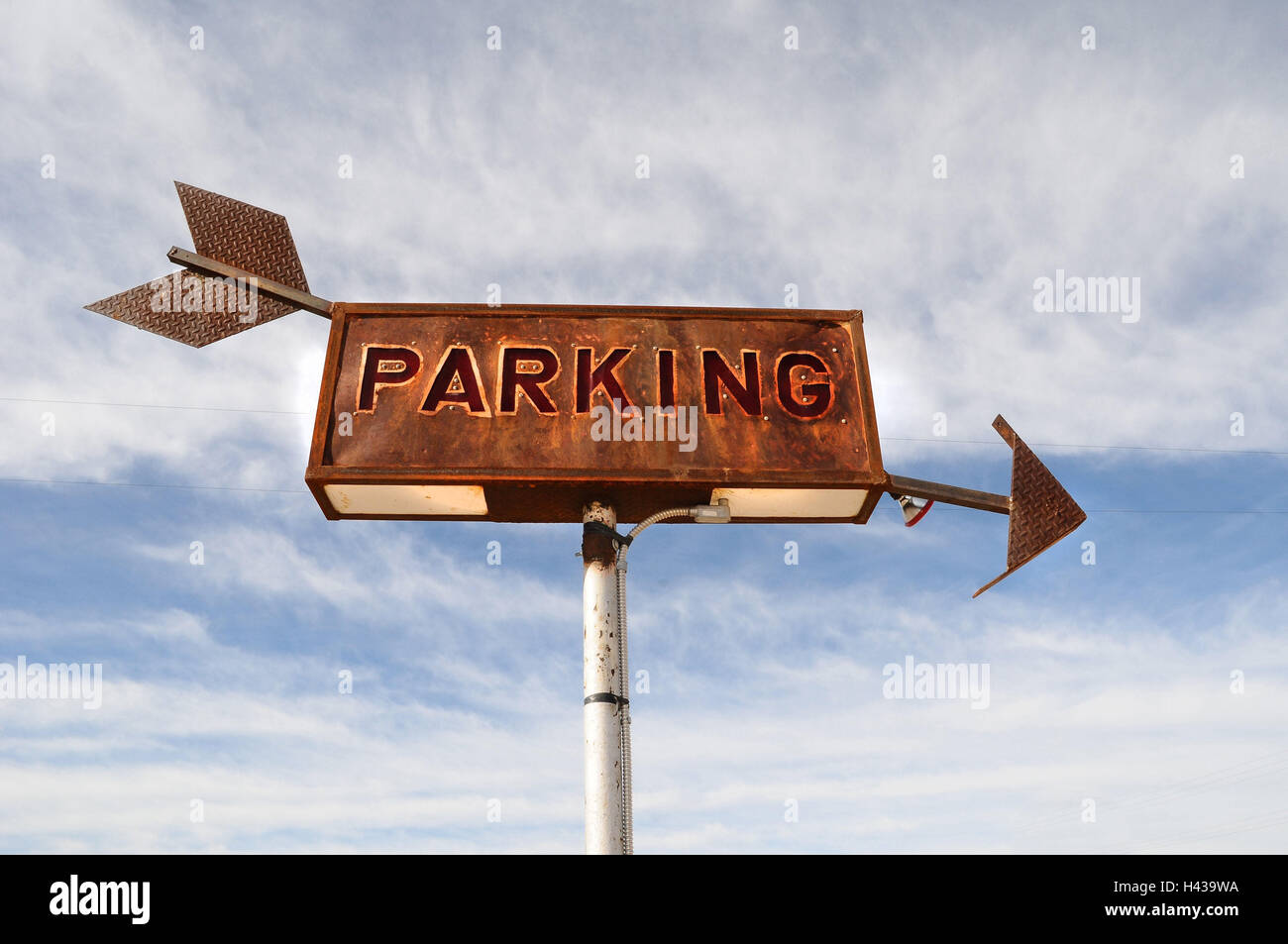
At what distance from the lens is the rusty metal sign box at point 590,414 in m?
7.09

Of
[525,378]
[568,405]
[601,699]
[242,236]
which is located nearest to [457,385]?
[525,378]

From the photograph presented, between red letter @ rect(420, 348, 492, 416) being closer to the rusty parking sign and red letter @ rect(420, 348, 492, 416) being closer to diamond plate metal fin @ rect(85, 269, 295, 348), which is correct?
the rusty parking sign

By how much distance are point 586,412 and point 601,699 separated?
2.41 meters

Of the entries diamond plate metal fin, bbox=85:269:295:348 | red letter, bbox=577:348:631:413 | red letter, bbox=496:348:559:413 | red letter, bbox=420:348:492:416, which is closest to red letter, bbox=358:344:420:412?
red letter, bbox=420:348:492:416

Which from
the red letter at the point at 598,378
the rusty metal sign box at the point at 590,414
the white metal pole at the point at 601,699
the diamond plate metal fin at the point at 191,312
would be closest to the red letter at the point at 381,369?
the rusty metal sign box at the point at 590,414

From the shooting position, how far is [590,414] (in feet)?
24.2

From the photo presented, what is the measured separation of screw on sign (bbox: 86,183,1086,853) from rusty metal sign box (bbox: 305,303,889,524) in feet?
0.05

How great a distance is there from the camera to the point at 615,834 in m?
6.10

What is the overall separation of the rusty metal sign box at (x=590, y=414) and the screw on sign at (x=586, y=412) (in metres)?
0.02

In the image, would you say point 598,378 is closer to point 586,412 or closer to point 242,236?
point 586,412
